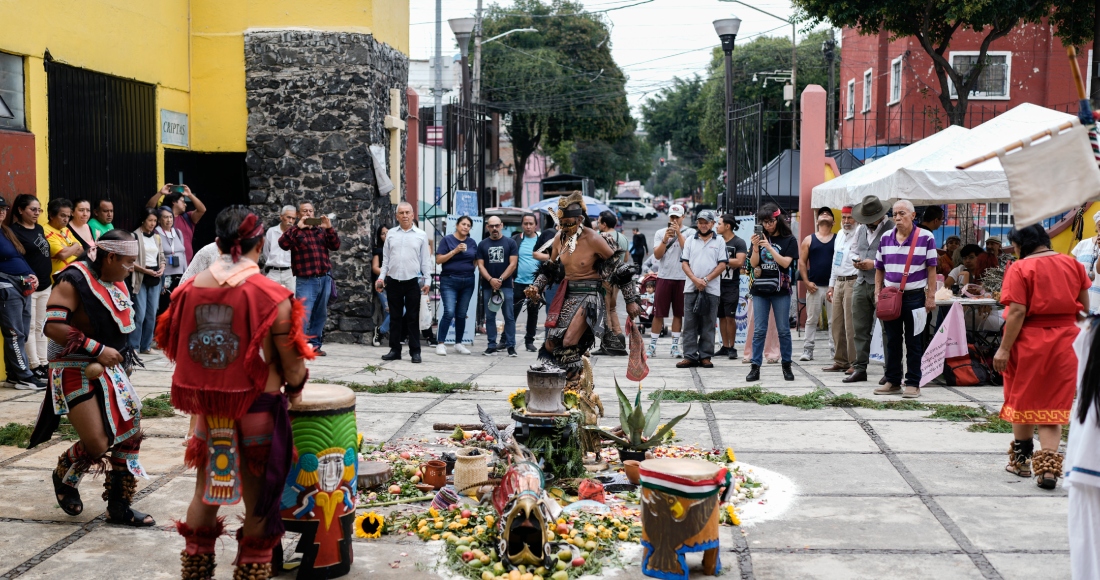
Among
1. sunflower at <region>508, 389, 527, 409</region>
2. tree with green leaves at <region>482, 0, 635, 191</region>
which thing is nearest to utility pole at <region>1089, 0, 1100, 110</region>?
sunflower at <region>508, 389, 527, 409</region>

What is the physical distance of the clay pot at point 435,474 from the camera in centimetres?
611

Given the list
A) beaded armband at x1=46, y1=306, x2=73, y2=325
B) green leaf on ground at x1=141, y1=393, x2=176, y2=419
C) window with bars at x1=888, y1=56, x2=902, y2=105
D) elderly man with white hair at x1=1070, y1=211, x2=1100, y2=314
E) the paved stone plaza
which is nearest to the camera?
the paved stone plaza

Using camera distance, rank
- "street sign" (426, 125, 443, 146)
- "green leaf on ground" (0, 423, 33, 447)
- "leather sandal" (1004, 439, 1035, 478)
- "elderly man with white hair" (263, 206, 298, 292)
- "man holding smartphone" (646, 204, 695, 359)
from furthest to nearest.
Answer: "street sign" (426, 125, 443, 146) → "man holding smartphone" (646, 204, 695, 359) → "elderly man with white hair" (263, 206, 298, 292) → "green leaf on ground" (0, 423, 33, 447) → "leather sandal" (1004, 439, 1035, 478)

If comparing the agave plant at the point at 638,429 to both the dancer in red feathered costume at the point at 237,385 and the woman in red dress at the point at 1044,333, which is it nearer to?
the woman in red dress at the point at 1044,333

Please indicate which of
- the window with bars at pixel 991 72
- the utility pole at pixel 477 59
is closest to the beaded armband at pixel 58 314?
the window with bars at pixel 991 72

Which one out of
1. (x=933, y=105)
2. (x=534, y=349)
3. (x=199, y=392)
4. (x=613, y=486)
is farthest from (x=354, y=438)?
(x=933, y=105)

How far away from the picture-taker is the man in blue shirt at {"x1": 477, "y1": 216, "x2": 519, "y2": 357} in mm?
13133

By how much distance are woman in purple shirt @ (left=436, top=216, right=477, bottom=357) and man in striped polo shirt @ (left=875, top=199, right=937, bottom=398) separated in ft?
16.9

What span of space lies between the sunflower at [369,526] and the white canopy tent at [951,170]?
8.31 meters

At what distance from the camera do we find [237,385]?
14.0ft

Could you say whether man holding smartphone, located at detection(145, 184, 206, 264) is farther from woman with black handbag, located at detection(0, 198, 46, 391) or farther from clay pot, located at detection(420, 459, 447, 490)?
clay pot, located at detection(420, 459, 447, 490)

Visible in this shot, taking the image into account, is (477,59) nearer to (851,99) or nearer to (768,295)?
(851,99)

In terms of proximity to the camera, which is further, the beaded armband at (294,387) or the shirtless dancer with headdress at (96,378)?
the shirtless dancer with headdress at (96,378)

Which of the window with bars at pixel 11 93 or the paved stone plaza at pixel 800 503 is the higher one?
the window with bars at pixel 11 93
